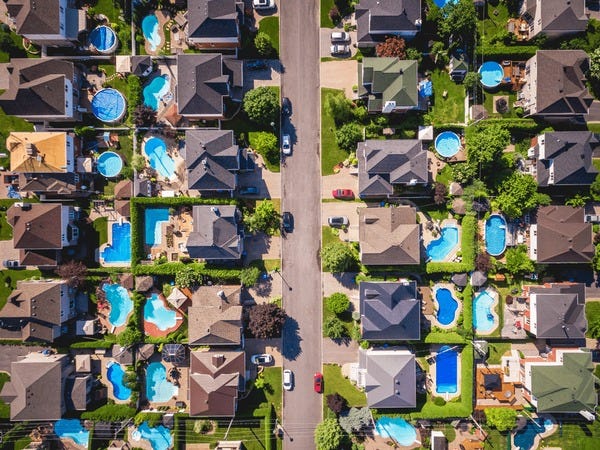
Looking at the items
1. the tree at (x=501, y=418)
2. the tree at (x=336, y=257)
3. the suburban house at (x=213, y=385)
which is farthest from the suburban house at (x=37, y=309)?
the tree at (x=501, y=418)

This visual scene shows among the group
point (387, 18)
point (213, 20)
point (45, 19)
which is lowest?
point (213, 20)

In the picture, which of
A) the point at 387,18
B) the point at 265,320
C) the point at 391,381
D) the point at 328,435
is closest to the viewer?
the point at 391,381

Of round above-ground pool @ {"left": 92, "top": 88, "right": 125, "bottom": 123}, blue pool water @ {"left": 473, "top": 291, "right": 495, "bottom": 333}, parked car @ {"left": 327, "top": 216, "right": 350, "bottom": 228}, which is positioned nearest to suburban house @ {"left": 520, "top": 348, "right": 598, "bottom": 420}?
blue pool water @ {"left": 473, "top": 291, "right": 495, "bottom": 333}

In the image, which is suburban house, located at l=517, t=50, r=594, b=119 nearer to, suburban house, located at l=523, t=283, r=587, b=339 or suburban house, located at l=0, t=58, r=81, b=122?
suburban house, located at l=523, t=283, r=587, b=339

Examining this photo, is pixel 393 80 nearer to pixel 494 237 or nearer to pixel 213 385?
pixel 494 237

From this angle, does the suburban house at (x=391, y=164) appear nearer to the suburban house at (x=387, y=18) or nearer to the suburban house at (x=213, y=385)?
the suburban house at (x=387, y=18)

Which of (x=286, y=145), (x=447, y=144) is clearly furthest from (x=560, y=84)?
(x=286, y=145)
